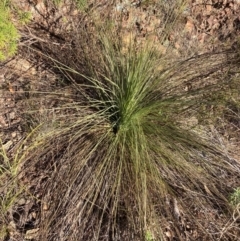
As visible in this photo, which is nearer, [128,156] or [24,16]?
[128,156]

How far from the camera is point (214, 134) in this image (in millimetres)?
2006

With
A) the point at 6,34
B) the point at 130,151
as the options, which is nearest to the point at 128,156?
the point at 130,151

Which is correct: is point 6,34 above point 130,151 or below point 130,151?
above

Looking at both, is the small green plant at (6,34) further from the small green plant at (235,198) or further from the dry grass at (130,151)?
the small green plant at (235,198)

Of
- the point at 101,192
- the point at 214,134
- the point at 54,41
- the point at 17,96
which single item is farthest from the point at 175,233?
the point at 54,41

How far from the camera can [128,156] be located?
6.15ft

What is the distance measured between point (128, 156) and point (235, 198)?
532 mm

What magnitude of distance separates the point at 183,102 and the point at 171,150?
25 centimetres

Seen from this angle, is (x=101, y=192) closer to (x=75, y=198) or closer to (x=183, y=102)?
(x=75, y=198)

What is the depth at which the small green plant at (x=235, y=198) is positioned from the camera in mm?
1732

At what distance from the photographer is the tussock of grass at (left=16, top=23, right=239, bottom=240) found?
1.74 metres

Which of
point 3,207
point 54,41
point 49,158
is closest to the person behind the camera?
point 3,207

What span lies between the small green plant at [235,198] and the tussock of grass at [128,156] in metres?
0.05

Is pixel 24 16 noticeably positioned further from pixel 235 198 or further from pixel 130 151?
pixel 235 198
